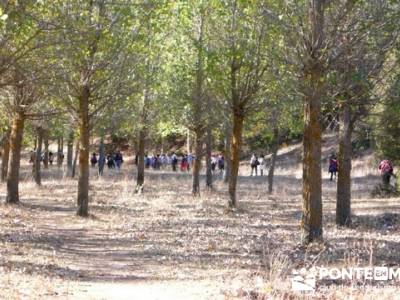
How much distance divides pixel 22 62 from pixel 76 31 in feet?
6.42

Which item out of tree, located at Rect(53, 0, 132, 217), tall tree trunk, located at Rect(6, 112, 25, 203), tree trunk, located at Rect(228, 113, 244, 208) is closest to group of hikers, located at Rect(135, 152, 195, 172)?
tree trunk, located at Rect(228, 113, 244, 208)

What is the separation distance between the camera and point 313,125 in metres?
11.6

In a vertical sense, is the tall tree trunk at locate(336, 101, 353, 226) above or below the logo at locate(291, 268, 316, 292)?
above

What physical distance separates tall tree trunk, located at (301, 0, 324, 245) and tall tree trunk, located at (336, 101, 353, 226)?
165 inches

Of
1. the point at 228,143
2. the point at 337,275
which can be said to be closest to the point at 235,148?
the point at 337,275

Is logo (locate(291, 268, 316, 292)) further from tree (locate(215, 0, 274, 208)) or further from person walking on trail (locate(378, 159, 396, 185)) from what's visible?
person walking on trail (locate(378, 159, 396, 185))

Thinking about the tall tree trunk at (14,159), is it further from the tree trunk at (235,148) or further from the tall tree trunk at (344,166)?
the tall tree trunk at (344,166)

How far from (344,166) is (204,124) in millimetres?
9274

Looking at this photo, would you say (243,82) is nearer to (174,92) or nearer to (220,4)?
(220,4)

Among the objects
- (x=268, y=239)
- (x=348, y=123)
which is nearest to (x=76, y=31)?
(x=268, y=239)

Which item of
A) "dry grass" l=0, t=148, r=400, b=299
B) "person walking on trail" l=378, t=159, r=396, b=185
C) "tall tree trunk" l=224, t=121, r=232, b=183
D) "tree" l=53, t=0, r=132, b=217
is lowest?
"dry grass" l=0, t=148, r=400, b=299

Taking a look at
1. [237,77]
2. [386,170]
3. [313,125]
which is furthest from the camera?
[386,170]

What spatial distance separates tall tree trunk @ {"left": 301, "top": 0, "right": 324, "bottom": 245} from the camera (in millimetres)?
11258

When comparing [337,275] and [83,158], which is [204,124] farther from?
[337,275]
